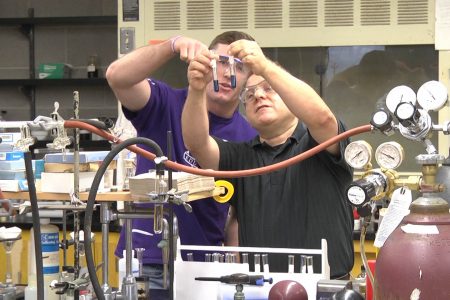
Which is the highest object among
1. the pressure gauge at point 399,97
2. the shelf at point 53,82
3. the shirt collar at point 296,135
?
the shelf at point 53,82

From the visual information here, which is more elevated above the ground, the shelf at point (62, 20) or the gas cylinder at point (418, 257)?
the shelf at point (62, 20)

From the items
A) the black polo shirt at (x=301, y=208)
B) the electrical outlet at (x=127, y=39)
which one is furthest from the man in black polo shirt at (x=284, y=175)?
the electrical outlet at (x=127, y=39)

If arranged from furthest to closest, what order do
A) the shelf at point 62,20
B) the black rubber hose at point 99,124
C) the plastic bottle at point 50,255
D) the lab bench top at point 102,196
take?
the shelf at point 62,20 → the plastic bottle at point 50,255 → the lab bench top at point 102,196 → the black rubber hose at point 99,124

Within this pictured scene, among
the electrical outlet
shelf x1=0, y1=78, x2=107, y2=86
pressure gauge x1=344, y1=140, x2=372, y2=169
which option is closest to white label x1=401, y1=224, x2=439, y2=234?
pressure gauge x1=344, y1=140, x2=372, y2=169

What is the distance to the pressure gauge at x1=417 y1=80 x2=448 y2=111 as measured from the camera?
1.12 meters

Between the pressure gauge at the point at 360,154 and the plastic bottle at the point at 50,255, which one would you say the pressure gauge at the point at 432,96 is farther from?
the plastic bottle at the point at 50,255

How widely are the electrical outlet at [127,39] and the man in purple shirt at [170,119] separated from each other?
4.55 feet

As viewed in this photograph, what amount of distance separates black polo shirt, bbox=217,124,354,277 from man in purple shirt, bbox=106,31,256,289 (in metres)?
0.17

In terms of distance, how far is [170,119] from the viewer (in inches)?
82.7

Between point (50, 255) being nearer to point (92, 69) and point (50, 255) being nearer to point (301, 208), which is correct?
point (301, 208)

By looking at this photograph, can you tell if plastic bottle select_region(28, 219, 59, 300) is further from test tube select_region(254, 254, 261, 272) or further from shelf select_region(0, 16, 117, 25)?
shelf select_region(0, 16, 117, 25)

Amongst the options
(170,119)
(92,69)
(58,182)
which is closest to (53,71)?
(92,69)

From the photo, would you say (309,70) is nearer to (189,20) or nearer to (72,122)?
(189,20)

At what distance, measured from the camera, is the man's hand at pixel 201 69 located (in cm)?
158
